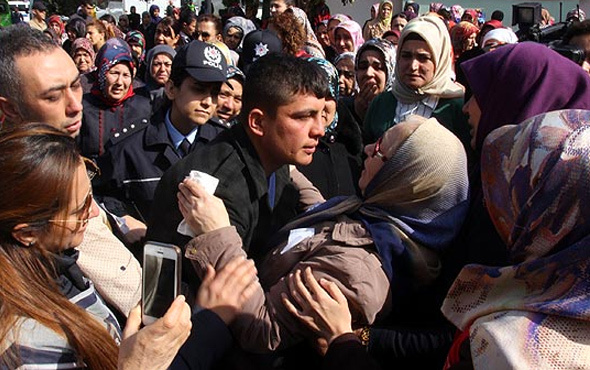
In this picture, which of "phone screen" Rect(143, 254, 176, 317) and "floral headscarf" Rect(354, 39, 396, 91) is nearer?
"phone screen" Rect(143, 254, 176, 317)

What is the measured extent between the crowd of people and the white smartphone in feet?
0.15

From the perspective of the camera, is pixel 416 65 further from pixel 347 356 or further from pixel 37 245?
pixel 37 245

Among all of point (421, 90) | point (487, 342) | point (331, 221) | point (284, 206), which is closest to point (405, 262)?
point (331, 221)

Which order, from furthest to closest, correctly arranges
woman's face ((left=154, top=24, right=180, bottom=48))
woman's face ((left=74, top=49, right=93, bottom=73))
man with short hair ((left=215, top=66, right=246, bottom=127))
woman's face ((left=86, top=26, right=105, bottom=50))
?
woman's face ((left=154, top=24, right=180, bottom=48))
woman's face ((left=86, top=26, right=105, bottom=50))
woman's face ((left=74, top=49, right=93, bottom=73))
man with short hair ((left=215, top=66, right=246, bottom=127))

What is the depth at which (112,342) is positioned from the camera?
1553 mm

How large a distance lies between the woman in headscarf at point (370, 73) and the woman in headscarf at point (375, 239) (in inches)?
99.9

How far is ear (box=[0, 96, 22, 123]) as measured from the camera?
2.62 meters

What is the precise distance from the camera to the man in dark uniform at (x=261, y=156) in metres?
2.27

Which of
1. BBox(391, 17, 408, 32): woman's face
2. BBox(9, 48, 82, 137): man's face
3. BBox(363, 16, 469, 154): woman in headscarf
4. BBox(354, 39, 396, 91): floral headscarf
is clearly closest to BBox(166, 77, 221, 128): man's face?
BBox(9, 48, 82, 137): man's face

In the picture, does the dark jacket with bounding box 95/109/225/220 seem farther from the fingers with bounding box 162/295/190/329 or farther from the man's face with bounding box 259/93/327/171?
the fingers with bounding box 162/295/190/329

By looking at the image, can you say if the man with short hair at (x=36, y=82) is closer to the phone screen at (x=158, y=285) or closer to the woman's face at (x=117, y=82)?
the phone screen at (x=158, y=285)

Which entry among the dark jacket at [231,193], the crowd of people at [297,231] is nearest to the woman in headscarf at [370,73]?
the crowd of people at [297,231]

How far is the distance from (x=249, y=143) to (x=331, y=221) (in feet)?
1.81

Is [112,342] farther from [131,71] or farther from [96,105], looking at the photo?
[131,71]
